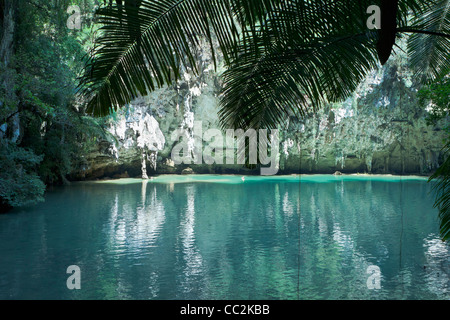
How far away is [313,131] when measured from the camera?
94.2 ft

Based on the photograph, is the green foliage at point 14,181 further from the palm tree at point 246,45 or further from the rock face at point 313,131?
the rock face at point 313,131

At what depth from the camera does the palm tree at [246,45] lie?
6.38 feet

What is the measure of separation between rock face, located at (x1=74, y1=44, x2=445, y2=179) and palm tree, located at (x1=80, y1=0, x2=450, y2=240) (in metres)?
22.3

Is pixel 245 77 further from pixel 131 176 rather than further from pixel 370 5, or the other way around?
pixel 131 176

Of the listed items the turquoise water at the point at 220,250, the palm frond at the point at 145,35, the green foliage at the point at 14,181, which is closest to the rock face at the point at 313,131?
the turquoise water at the point at 220,250

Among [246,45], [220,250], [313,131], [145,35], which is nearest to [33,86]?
[220,250]

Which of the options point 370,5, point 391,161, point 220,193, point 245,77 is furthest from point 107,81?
point 391,161

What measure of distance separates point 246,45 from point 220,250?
20.9 feet

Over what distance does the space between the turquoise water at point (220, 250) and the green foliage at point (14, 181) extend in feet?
1.56

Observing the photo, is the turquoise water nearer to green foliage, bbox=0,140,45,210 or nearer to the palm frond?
green foliage, bbox=0,140,45,210

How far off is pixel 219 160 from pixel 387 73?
12.4 metres

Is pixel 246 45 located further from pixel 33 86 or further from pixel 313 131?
pixel 313 131

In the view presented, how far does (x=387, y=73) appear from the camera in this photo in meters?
26.0

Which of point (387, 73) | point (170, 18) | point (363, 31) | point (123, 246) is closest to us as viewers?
point (170, 18)
